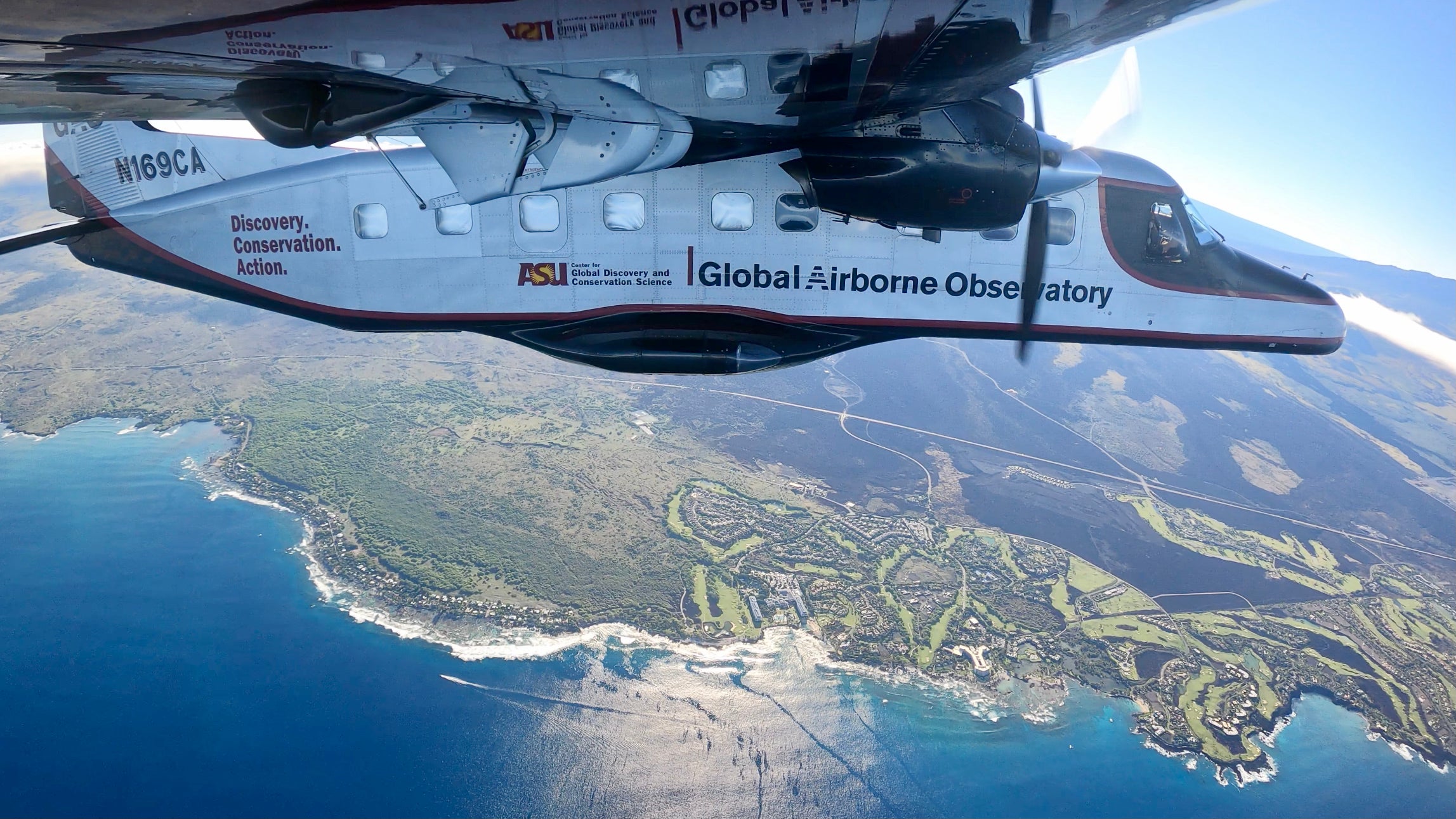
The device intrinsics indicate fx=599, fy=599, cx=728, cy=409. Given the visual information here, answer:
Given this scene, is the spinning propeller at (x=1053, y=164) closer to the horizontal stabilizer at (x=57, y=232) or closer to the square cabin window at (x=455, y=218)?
the square cabin window at (x=455, y=218)

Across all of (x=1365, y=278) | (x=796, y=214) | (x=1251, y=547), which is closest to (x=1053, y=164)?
(x=796, y=214)

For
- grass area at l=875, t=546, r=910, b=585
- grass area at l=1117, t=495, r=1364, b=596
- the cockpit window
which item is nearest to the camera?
the cockpit window

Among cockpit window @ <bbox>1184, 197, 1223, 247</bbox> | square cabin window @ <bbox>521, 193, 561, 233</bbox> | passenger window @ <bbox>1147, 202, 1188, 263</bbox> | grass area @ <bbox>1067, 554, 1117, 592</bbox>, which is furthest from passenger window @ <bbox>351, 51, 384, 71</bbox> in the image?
grass area @ <bbox>1067, 554, 1117, 592</bbox>

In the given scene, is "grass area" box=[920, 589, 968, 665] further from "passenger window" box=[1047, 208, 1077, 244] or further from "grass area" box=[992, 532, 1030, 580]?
"passenger window" box=[1047, 208, 1077, 244]

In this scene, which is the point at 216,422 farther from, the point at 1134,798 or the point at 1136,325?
the point at 1134,798

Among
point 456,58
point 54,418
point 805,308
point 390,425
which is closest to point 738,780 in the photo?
point 805,308

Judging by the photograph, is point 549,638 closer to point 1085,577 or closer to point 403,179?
point 403,179
